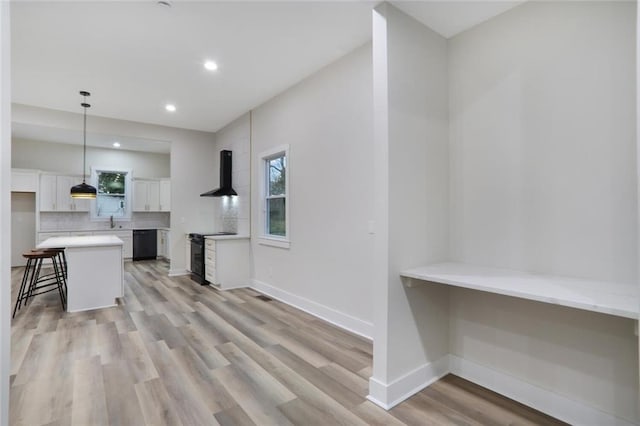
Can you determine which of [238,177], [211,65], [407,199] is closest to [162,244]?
[238,177]

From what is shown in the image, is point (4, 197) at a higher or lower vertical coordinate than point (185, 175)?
lower

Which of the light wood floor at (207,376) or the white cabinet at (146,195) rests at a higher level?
the white cabinet at (146,195)

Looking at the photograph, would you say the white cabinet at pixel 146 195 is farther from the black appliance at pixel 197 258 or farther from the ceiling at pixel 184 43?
the ceiling at pixel 184 43

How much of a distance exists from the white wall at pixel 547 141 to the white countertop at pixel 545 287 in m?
0.16

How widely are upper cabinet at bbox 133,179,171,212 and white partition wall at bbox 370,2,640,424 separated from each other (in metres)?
7.73

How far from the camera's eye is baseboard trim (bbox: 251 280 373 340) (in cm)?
319

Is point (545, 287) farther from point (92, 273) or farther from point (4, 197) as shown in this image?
point (92, 273)

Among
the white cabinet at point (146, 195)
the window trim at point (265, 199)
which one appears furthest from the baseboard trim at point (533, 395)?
the white cabinet at point (146, 195)

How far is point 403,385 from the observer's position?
86.7 inches

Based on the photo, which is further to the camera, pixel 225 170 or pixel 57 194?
pixel 57 194

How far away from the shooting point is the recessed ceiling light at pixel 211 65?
359cm

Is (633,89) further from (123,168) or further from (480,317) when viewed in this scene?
(123,168)

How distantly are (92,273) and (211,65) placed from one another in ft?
10.4

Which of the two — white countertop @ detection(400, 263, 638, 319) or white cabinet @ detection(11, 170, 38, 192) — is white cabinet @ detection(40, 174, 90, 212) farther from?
white countertop @ detection(400, 263, 638, 319)
